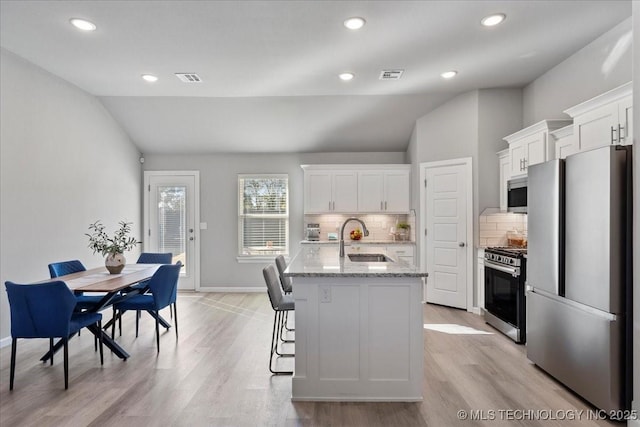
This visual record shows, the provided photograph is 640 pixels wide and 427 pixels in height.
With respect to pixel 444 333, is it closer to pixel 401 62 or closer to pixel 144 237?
pixel 401 62

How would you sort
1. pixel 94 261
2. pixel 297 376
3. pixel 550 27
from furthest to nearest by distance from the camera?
pixel 94 261, pixel 550 27, pixel 297 376

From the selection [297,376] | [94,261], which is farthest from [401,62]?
[94,261]

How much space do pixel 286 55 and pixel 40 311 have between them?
3.22 meters

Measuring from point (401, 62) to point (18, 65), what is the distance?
4.17 m

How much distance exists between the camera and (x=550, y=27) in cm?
335

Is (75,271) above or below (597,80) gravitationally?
below

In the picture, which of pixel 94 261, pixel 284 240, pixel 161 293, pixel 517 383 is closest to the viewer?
pixel 517 383

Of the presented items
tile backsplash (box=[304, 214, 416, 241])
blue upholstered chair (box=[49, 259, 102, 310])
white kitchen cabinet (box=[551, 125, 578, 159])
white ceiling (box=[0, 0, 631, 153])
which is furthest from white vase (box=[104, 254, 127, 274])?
white kitchen cabinet (box=[551, 125, 578, 159])

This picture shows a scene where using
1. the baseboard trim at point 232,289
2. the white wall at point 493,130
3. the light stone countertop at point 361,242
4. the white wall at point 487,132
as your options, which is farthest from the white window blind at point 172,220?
the white wall at point 493,130

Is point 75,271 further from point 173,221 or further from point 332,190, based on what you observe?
point 332,190

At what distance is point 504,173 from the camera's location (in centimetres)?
479

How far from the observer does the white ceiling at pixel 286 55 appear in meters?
3.01

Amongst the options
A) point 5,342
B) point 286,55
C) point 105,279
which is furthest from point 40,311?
point 286,55

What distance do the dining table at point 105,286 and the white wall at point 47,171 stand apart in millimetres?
758
